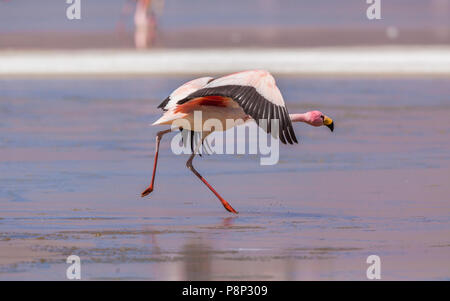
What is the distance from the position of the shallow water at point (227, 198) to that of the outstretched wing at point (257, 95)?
79cm

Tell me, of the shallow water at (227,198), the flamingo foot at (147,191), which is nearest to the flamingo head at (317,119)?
the shallow water at (227,198)

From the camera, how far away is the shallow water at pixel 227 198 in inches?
376

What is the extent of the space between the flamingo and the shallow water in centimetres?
63

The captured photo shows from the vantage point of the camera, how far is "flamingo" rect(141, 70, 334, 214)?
11289mm

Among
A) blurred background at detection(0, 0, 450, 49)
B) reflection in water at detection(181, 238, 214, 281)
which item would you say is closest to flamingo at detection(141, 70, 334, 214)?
reflection in water at detection(181, 238, 214, 281)

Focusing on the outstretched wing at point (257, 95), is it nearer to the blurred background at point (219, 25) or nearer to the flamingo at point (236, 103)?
the flamingo at point (236, 103)

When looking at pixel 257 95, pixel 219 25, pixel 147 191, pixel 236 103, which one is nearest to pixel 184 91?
pixel 236 103

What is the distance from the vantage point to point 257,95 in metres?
11.4

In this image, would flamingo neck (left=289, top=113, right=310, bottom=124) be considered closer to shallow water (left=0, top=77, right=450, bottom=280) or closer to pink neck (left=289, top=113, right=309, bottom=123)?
pink neck (left=289, top=113, right=309, bottom=123)

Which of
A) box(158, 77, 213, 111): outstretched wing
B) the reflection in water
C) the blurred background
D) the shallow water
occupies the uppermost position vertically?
the blurred background

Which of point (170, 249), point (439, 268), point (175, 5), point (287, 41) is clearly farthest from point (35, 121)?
point (175, 5)

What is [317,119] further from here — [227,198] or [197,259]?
[197,259]

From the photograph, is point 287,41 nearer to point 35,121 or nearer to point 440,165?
point 35,121

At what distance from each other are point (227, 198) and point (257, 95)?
1.31 m
